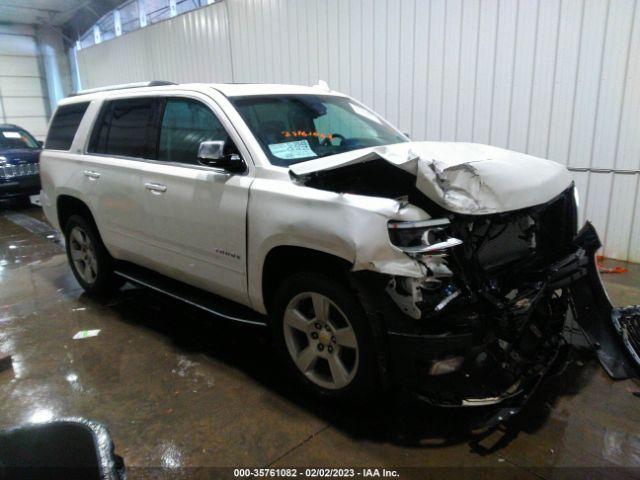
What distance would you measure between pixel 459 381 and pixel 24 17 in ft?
64.0

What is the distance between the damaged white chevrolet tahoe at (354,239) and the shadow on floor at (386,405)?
175 millimetres

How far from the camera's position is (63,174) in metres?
4.72

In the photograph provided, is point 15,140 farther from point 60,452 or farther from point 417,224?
point 417,224

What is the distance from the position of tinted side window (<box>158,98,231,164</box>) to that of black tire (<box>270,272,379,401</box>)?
1153 mm

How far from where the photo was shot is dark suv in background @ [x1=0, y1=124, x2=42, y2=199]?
374 inches

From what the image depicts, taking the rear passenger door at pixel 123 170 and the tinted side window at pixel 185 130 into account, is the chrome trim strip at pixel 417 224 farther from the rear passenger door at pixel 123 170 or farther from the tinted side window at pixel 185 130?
the rear passenger door at pixel 123 170

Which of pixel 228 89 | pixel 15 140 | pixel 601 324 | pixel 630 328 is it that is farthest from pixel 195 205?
pixel 15 140

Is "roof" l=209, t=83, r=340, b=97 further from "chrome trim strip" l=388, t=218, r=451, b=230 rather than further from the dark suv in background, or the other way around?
the dark suv in background

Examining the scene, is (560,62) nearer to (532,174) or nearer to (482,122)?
(482,122)

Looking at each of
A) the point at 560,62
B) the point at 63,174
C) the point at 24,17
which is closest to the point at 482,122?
the point at 560,62

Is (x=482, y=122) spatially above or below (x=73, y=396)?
above

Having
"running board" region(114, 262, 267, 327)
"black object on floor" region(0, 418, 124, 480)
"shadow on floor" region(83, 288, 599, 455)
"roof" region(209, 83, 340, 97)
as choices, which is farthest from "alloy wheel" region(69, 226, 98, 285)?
"black object on floor" region(0, 418, 124, 480)

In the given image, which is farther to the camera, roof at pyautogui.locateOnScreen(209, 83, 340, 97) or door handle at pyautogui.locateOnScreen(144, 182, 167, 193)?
door handle at pyautogui.locateOnScreen(144, 182, 167, 193)

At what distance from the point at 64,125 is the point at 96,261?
145cm
